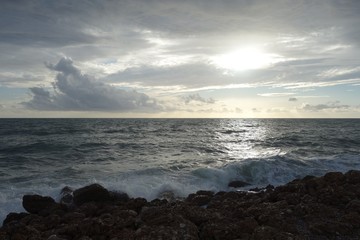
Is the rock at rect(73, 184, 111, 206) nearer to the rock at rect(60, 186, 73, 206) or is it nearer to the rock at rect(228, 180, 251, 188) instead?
the rock at rect(60, 186, 73, 206)

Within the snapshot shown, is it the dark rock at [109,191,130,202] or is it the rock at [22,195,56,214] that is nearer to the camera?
the rock at [22,195,56,214]

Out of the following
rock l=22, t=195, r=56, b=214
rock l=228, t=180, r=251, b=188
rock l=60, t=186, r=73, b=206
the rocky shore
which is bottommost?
rock l=228, t=180, r=251, b=188

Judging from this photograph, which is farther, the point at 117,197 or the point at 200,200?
the point at 117,197

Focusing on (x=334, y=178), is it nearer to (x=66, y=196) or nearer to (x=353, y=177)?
(x=353, y=177)

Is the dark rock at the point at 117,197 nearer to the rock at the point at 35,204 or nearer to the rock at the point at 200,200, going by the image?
the rock at the point at 35,204

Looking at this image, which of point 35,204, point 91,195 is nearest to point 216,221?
point 91,195

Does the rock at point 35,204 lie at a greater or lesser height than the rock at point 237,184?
greater

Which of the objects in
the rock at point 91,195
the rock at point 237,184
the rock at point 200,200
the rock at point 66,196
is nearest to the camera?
the rock at point 200,200

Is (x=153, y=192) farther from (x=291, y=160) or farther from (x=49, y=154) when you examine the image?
(x=49, y=154)

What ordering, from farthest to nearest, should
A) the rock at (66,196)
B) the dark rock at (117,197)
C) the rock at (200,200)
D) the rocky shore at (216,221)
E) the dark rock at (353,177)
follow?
the dark rock at (353,177) → the rock at (66,196) → the dark rock at (117,197) → the rock at (200,200) → the rocky shore at (216,221)

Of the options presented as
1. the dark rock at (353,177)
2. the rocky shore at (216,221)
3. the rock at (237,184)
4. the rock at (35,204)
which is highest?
the rocky shore at (216,221)

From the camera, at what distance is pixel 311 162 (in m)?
20.7

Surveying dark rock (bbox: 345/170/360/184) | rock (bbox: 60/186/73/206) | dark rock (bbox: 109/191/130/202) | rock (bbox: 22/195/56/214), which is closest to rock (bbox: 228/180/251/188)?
dark rock (bbox: 345/170/360/184)

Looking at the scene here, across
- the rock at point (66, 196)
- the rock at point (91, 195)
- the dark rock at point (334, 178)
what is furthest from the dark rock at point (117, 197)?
the dark rock at point (334, 178)
